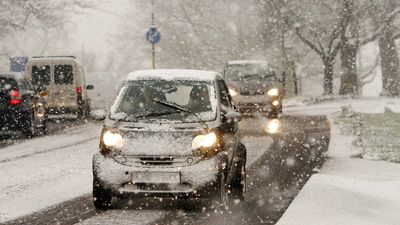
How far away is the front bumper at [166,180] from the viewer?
812cm

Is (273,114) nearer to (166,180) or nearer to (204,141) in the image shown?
(204,141)

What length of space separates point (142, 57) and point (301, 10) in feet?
77.8

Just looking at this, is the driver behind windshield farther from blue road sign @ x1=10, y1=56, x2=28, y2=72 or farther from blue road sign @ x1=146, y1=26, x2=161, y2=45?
blue road sign @ x1=10, y1=56, x2=28, y2=72

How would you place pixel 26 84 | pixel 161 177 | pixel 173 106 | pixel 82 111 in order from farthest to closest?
pixel 82 111, pixel 26 84, pixel 173 106, pixel 161 177

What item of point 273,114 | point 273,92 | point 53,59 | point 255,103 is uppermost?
point 53,59

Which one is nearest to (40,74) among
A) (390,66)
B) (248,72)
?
(248,72)

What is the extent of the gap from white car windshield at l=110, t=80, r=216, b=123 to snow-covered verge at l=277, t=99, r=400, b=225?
1532 millimetres

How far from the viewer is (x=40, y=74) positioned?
78.0 ft

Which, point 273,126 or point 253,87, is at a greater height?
point 253,87

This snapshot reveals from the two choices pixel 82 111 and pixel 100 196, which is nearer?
pixel 100 196

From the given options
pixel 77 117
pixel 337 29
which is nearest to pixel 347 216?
pixel 77 117

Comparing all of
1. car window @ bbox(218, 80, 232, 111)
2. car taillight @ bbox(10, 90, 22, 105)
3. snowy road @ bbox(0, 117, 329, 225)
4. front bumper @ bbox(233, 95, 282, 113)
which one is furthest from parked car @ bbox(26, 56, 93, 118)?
car window @ bbox(218, 80, 232, 111)

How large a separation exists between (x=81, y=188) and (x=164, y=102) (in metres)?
2.37

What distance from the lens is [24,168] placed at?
1267 centimetres
